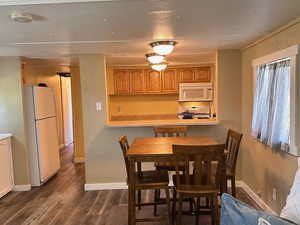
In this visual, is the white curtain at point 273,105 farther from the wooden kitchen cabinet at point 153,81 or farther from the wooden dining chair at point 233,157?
the wooden kitchen cabinet at point 153,81

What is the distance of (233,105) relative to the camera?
149 inches

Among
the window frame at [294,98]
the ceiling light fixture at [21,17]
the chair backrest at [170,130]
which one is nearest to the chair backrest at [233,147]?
the window frame at [294,98]

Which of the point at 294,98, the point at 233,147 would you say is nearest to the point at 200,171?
the point at 233,147

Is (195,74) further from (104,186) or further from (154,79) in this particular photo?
(104,186)

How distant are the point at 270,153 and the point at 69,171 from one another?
3.70 metres

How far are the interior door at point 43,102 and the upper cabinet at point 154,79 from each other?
5.07 feet

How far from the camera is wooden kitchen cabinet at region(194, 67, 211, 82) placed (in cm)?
566

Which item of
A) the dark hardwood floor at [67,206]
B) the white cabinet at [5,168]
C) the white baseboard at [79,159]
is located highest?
the white cabinet at [5,168]

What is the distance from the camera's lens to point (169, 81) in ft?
19.0

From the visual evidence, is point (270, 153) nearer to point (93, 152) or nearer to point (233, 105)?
point (233, 105)

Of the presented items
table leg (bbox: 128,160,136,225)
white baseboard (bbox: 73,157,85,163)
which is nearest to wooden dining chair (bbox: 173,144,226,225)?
table leg (bbox: 128,160,136,225)

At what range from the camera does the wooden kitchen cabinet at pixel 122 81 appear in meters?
5.72

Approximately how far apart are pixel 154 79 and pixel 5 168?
348 cm

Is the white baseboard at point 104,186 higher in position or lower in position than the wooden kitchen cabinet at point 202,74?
lower
